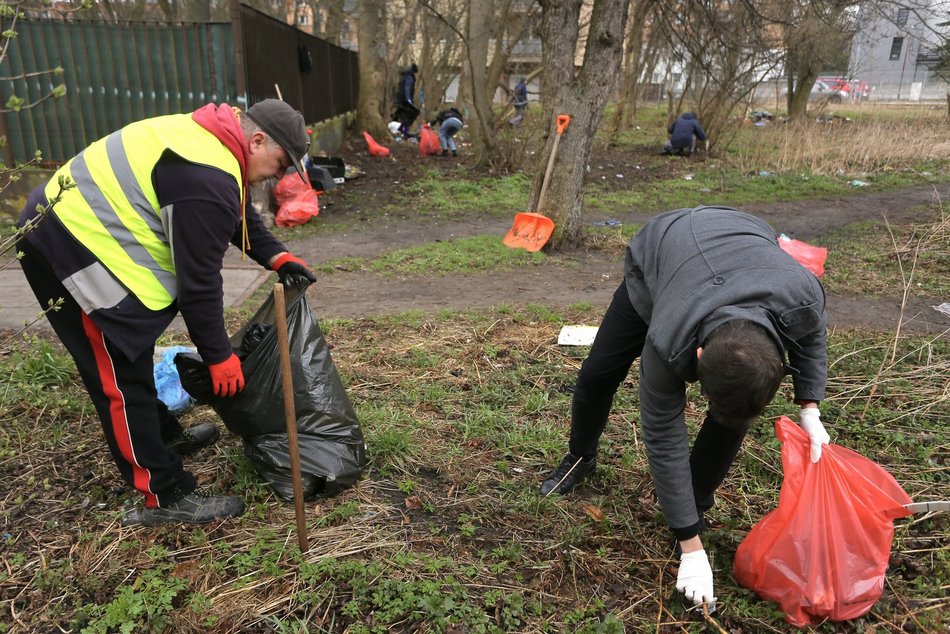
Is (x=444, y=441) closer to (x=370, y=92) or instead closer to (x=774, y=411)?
(x=774, y=411)

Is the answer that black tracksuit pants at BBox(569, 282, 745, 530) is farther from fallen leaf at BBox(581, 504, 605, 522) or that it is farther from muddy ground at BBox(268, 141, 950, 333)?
muddy ground at BBox(268, 141, 950, 333)

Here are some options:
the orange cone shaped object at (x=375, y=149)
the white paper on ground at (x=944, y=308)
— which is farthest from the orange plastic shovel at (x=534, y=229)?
the orange cone shaped object at (x=375, y=149)

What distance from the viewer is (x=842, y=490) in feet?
6.02

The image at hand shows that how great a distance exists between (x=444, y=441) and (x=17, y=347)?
240cm

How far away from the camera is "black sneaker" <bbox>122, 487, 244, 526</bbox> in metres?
2.25

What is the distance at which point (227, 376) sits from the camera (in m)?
2.13

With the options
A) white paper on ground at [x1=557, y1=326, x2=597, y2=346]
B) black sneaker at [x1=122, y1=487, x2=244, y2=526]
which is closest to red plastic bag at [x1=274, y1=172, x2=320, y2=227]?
white paper on ground at [x1=557, y1=326, x2=597, y2=346]

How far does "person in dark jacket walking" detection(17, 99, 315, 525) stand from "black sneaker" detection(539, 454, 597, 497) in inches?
48.8

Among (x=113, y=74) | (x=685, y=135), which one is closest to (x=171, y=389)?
(x=113, y=74)

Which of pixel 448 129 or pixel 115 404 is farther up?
pixel 448 129

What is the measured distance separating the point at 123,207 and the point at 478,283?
3.54 meters

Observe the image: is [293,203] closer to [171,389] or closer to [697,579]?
[171,389]

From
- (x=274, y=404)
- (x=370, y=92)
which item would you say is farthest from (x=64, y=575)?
(x=370, y=92)

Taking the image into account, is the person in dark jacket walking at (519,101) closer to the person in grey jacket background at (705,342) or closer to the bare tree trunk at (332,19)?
the bare tree trunk at (332,19)
